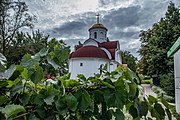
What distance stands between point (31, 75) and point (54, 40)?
249 mm

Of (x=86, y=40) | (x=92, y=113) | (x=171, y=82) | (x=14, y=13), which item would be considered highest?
(x=14, y=13)

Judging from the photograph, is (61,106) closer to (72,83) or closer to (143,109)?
(72,83)

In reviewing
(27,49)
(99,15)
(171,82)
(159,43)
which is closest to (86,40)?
(99,15)

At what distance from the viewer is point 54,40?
30.6 inches

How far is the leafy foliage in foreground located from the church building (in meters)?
15.3

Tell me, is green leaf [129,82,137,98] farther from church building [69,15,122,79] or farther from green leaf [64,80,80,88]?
church building [69,15,122,79]

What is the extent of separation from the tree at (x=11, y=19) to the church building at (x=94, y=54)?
5453mm

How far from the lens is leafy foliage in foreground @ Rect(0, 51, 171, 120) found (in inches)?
21.5

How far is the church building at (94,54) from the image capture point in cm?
1912

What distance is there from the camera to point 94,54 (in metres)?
19.3

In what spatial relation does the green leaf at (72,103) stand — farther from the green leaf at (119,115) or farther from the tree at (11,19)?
the tree at (11,19)

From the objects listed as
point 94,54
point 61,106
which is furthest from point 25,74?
point 94,54

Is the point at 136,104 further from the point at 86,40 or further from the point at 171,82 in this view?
the point at 86,40

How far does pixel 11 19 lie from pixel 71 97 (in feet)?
59.8
